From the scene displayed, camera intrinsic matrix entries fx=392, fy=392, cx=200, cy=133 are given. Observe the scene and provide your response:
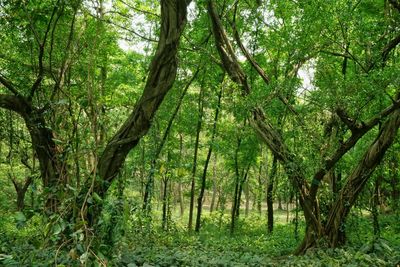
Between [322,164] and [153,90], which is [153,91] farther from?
[322,164]

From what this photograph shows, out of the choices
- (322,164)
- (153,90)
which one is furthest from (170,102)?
(153,90)

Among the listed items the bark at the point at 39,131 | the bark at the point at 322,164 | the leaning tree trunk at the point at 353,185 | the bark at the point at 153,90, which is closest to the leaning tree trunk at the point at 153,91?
the bark at the point at 153,90

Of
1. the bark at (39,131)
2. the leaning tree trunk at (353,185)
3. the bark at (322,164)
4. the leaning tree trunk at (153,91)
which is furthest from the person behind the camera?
the bark at (322,164)

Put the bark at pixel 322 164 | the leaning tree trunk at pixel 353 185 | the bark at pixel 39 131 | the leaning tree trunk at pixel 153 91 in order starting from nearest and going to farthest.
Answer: the leaning tree trunk at pixel 153 91, the bark at pixel 39 131, the leaning tree trunk at pixel 353 185, the bark at pixel 322 164

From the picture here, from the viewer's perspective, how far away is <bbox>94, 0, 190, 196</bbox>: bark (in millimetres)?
4039

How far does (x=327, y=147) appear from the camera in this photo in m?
7.10

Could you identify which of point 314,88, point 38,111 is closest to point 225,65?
point 314,88

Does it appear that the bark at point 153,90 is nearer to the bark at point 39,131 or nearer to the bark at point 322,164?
the bark at point 39,131

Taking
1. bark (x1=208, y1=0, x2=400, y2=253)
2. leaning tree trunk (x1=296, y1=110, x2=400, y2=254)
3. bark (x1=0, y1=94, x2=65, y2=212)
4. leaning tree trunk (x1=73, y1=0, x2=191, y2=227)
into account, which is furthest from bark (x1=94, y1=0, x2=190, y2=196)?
leaning tree trunk (x1=296, y1=110, x2=400, y2=254)

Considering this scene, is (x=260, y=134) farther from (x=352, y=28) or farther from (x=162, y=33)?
(x=162, y=33)

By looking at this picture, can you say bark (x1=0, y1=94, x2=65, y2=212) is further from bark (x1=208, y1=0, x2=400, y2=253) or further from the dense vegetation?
bark (x1=208, y1=0, x2=400, y2=253)

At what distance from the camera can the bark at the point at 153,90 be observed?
13.3ft

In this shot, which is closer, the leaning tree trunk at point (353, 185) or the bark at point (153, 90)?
the bark at point (153, 90)

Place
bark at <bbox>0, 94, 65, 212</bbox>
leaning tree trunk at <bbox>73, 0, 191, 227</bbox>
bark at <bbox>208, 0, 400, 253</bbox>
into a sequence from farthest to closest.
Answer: bark at <bbox>208, 0, 400, 253</bbox> < bark at <bbox>0, 94, 65, 212</bbox> < leaning tree trunk at <bbox>73, 0, 191, 227</bbox>
